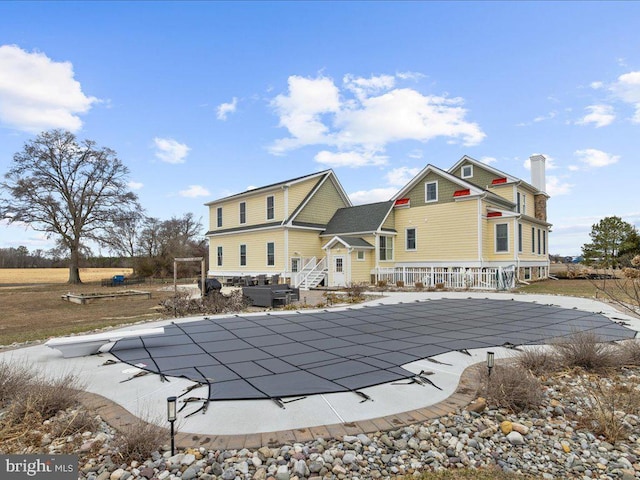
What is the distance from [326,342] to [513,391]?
3.02 m

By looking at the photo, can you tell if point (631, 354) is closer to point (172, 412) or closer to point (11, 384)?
point (172, 412)

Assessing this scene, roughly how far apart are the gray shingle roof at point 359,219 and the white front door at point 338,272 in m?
2.18

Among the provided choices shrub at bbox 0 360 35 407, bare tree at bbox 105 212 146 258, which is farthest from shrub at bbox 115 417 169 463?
bare tree at bbox 105 212 146 258

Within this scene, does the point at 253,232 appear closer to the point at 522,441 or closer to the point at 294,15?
the point at 294,15

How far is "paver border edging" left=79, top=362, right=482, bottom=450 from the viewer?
261 centimetres

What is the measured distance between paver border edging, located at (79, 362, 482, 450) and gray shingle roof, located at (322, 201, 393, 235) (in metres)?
16.5

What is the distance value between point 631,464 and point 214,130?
18401 mm

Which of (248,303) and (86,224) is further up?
(86,224)

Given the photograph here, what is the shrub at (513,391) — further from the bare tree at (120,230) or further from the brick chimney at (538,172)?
the bare tree at (120,230)

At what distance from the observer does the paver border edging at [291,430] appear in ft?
8.56

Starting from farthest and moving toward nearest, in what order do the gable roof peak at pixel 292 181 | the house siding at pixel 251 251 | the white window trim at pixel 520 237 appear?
the gable roof peak at pixel 292 181
the house siding at pixel 251 251
the white window trim at pixel 520 237

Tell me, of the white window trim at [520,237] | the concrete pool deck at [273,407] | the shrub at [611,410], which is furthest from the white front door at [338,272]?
the shrub at [611,410]

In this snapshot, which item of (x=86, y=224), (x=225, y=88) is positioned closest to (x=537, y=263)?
(x=225, y=88)

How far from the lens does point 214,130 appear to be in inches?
687
